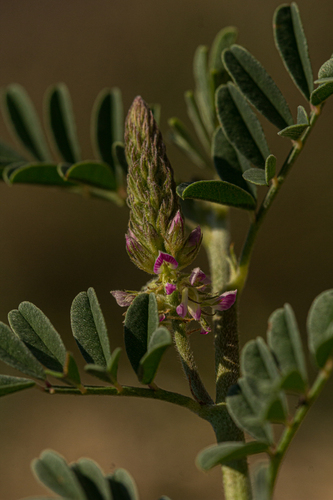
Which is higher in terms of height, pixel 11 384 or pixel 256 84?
pixel 256 84

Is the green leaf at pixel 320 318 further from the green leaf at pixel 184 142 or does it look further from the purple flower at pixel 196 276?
the green leaf at pixel 184 142

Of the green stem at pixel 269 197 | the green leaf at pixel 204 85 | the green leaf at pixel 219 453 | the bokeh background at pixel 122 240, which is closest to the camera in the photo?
the green leaf at pixel 219 453

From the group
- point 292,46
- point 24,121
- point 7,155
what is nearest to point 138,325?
point 292,46

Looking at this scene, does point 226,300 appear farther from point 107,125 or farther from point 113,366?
point 107,125

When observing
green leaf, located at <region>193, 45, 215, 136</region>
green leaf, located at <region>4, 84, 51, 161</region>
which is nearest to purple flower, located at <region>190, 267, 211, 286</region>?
green leaf, located at <region>193, 45, 215, 136</region>

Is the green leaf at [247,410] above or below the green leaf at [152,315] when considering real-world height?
below

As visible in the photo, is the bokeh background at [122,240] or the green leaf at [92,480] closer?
the green leaf at [92,480]

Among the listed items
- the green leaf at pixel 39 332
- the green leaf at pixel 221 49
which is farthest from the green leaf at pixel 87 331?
the green leaf at pixel 221 49
